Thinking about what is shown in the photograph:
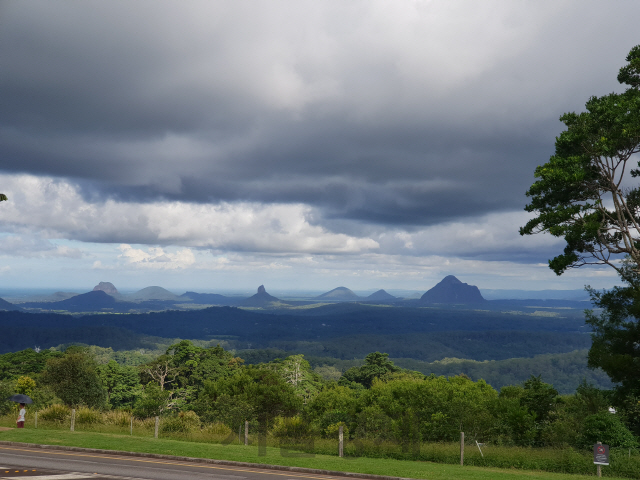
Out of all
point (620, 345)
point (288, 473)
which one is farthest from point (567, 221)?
point (288, 473)

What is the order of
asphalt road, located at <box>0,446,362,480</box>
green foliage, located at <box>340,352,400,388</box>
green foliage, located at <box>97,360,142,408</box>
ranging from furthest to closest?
green foliage, located at <box>340,352,400,388</box>, green foliage, located at <box>97,360,142,408</box>, asphalt road, located at <box>0,446,362,480</box>

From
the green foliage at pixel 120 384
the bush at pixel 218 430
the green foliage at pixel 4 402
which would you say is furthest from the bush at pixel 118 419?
the green foliage at pixel 120 384

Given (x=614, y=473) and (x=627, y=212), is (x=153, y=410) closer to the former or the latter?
(x=614, y=473)

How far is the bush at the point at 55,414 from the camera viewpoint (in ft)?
88.1

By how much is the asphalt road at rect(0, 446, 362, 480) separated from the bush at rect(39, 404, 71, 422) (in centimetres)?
806

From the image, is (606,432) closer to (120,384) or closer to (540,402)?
(540,402)

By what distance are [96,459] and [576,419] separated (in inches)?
903

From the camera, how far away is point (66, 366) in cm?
5600

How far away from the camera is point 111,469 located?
642 inches

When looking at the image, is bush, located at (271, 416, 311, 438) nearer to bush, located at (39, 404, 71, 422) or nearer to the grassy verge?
the grassy verge

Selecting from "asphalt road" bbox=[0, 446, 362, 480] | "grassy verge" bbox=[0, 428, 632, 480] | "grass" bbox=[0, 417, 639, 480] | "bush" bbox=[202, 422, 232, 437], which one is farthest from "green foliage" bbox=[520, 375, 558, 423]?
"bush" bbox=[202, 422, 232, 437]

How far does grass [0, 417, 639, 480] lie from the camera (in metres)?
16.6

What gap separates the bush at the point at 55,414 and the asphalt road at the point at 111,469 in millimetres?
8061

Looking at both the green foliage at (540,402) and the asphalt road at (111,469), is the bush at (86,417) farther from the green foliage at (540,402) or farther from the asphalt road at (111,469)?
the green foliage at (540,402)
